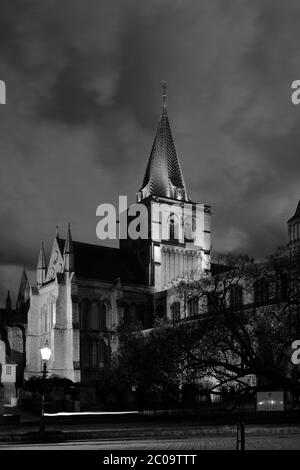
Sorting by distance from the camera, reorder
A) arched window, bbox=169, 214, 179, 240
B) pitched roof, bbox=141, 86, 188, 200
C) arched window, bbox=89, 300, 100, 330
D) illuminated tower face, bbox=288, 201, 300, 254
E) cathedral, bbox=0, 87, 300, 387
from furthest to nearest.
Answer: pitched roof, bbox=141, 86, 188, 200, arched window, bbox=169, 214, 179, 240, arched window, bbox=89, 300, 100, 330, cathedral, bbox=0, 87, 300, 387, illuminated tower face, bbox=288, 201, 300, 254

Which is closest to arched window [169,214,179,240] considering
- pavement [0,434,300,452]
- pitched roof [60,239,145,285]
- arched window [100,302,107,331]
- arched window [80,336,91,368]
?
pitched roof [60,239,145,285]

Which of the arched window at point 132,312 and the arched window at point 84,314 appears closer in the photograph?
the arched window at point 84,314

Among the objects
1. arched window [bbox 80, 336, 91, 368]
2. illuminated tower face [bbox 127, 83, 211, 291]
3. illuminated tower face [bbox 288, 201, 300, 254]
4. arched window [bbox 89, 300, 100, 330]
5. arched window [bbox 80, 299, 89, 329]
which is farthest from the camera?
illuminated tower face [bbox 127, 83, 211, 291]

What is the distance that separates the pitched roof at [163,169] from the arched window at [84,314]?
66.6 ft

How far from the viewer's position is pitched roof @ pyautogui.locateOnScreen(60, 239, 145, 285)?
8906cm

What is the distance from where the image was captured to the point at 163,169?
331ft

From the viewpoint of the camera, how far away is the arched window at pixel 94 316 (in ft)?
283

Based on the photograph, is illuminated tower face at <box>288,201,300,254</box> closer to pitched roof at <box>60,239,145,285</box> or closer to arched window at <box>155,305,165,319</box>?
arched window at <box>155,305,165,319</box>

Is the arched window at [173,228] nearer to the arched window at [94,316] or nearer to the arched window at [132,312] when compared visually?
the arched window at [132,312]

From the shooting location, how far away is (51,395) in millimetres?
53438

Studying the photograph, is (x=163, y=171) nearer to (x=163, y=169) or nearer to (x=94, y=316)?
(x=163, y=169)

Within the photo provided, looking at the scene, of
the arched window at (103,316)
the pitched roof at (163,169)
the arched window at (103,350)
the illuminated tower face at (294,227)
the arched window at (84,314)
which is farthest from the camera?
the pitched roof at (163,169)

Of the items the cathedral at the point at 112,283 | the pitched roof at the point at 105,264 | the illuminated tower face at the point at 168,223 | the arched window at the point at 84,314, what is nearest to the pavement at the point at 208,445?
the cathedral at the point at 112,283

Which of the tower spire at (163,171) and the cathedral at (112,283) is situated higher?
the tower spire at (163,171)
